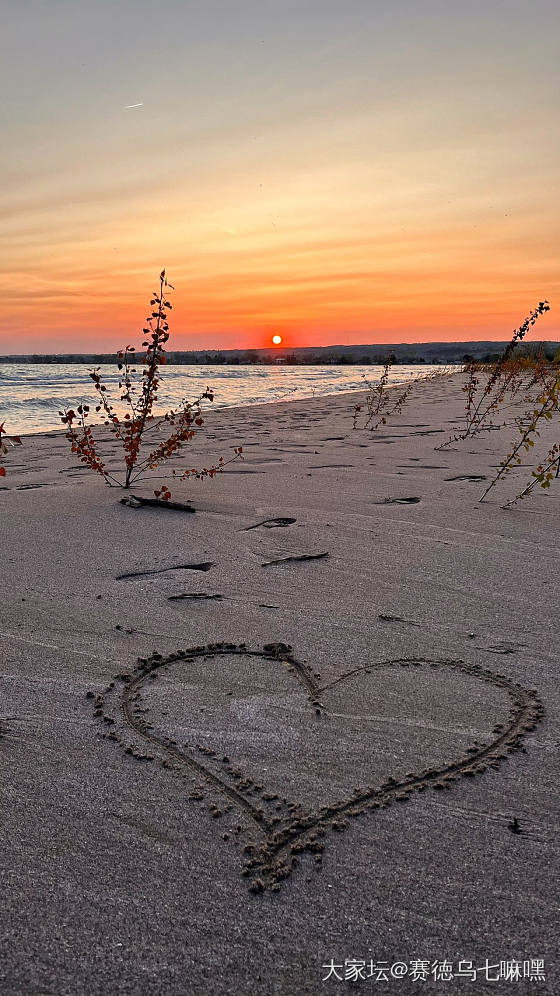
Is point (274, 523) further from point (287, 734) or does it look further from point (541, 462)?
point (541, 462)

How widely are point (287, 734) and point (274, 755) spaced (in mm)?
104

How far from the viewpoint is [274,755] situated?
5.79 ft

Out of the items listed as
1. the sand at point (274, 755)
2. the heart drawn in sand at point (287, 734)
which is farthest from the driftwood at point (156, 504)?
the heart drawn in sand at point (287, 734)

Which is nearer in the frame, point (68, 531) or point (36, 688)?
point (36, 688)

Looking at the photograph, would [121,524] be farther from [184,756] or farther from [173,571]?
[184,756]

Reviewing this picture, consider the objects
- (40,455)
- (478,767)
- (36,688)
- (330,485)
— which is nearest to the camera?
(478,767)

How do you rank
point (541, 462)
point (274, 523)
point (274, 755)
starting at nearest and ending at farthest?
point (274, 755), point (274, 523), point (541, 462)

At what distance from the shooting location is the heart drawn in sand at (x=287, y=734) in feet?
4.90

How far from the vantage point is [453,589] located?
9.41 ft

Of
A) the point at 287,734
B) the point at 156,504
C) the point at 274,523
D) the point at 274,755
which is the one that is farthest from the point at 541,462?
the point at 274,755

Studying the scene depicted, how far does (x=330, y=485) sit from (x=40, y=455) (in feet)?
11.5

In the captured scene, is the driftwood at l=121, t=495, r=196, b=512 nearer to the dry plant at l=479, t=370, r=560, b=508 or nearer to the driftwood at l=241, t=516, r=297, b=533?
the driftwood at l=241, t=516, r=297, b=533

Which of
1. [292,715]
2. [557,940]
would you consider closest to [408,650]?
[292,715]

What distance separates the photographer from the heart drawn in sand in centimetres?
149
